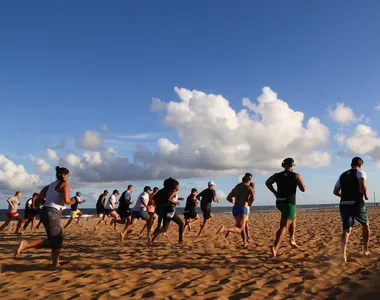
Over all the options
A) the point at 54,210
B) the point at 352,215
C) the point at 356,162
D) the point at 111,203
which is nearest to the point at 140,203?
the point at 111,203

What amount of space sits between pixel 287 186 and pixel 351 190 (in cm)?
115

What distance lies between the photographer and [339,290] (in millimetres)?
4777

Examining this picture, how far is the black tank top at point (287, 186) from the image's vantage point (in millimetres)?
6996

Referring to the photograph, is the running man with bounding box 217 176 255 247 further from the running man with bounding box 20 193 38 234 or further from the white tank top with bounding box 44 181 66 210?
the running man with bounding box 20 193 38 234

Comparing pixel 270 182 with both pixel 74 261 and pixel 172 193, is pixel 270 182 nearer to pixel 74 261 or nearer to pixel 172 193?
pixel 172 193

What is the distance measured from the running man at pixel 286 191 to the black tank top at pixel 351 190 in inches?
29.0

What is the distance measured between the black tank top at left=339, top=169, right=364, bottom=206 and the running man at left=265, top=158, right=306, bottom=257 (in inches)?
29.0

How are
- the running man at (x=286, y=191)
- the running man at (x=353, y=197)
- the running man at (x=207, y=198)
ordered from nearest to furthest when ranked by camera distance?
1. the running man at (x=353, y=197)
2. the running man at (x=286, y=191)
3. the running man at (x=207, y=198)

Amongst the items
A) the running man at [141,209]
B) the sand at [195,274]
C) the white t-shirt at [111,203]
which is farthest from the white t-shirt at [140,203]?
the white t-shirt at [111,203]

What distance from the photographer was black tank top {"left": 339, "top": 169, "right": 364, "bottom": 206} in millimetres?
6570

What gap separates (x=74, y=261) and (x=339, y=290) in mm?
4892

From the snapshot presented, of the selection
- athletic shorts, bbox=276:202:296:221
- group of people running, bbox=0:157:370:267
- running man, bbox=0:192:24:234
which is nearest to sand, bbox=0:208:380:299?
group of people running, bbox=0:157:370:267

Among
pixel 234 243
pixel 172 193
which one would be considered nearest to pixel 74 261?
pixel 172 193

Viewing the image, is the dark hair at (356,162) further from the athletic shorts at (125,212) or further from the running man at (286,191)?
the athletic shorts at (125,212)
